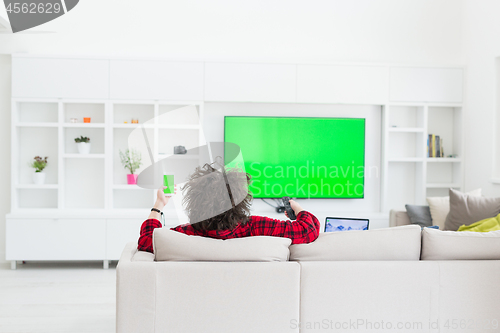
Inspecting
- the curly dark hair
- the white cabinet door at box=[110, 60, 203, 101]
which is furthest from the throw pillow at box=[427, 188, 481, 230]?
the curly dark hair

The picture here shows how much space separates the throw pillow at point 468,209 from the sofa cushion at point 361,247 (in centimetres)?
186

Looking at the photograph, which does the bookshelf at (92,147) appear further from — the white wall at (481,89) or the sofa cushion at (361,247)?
the white wall at (481,89)

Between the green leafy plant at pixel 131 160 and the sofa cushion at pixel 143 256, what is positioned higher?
the green leafy plant at pixel 131 160

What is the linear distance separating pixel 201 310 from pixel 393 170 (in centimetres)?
338

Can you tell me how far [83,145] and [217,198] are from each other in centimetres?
280

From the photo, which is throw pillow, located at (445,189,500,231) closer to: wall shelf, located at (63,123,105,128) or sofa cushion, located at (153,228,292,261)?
sofa cushion, located at (153,228,292,261)

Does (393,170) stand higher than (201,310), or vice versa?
(393,170)

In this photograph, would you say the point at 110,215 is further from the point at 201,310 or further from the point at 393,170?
the point at 393,170

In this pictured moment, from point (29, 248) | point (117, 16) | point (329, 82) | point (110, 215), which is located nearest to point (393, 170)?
point (329, 82)

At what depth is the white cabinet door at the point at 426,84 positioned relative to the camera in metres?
4.22

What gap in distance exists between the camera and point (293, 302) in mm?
1662

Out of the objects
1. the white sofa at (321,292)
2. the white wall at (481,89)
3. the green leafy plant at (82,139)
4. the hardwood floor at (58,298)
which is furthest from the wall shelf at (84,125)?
the white wall at (481,89)

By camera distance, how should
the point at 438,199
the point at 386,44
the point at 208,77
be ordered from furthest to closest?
the point at 386,44 → the point at 208,77 → the point at 438,199

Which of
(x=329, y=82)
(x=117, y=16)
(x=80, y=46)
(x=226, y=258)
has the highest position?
(x=117, y=16)
